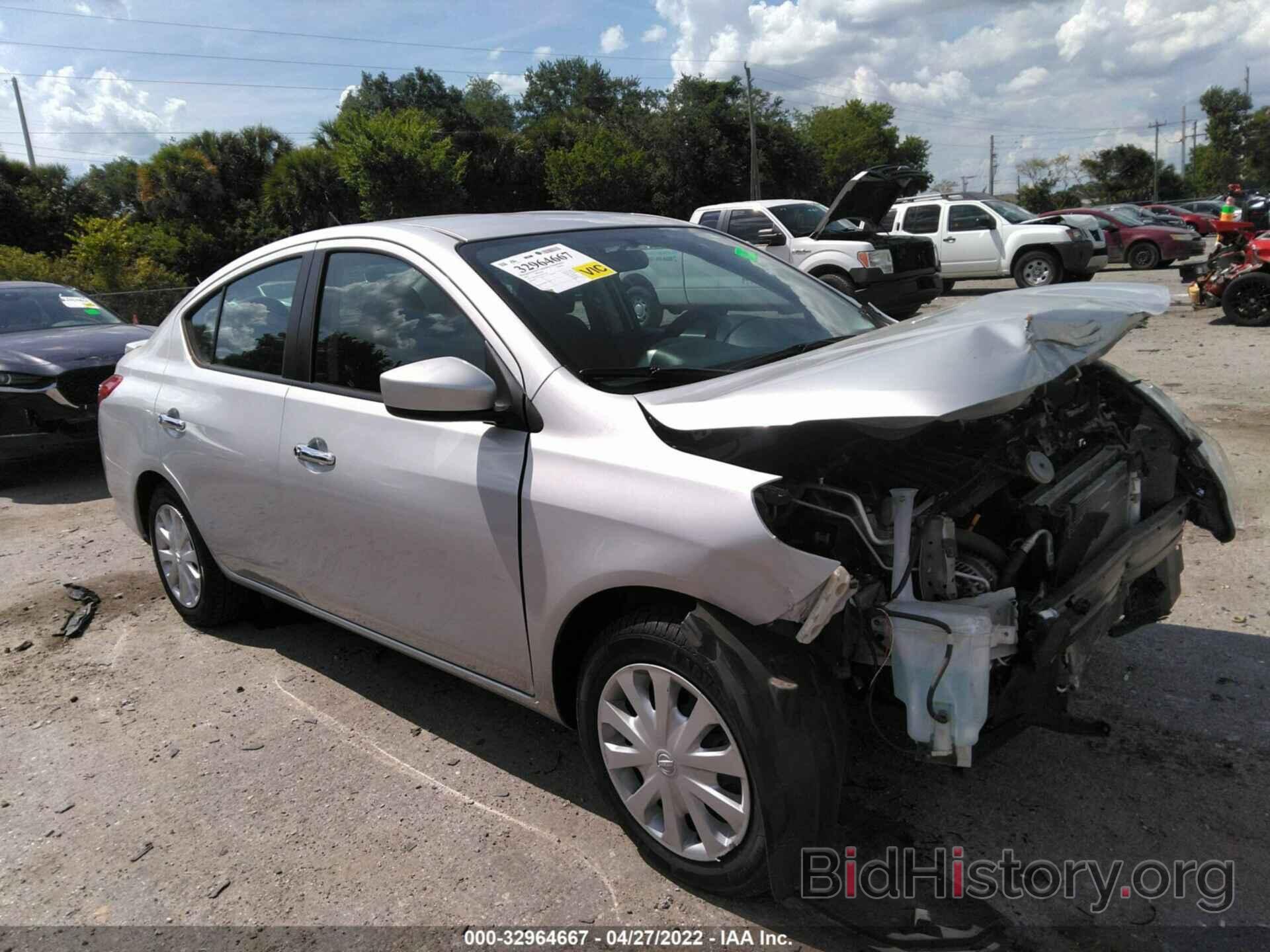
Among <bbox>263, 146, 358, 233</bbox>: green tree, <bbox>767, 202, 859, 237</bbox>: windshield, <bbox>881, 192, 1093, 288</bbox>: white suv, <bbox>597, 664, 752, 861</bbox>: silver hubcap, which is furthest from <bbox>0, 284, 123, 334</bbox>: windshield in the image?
<bbox>263, 146, 358, 233</bbox>: green tree

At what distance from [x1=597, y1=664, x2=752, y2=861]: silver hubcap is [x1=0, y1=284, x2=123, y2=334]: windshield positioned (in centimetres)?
829

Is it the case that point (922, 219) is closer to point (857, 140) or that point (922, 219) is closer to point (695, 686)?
point (695, 686)

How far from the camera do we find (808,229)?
14578 millimetres

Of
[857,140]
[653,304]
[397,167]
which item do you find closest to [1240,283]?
[653,304]

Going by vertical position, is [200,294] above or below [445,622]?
above

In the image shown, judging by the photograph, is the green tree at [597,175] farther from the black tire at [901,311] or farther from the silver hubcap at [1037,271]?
the black tire at [901,311]

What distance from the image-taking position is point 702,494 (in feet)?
7.52

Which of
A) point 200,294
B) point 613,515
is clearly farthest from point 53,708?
point 613,515

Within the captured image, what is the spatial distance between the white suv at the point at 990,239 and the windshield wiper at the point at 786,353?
1454 centimetres

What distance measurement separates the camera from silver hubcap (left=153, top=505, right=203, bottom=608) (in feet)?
14.5

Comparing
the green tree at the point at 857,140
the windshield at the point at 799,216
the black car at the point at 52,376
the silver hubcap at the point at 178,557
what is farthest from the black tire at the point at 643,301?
the green tree at the point at 857,140

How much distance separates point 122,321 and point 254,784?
25.5 ft

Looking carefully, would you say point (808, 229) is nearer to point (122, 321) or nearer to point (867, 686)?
point (122, 321)

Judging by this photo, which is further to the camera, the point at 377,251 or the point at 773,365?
the point at 377,251
